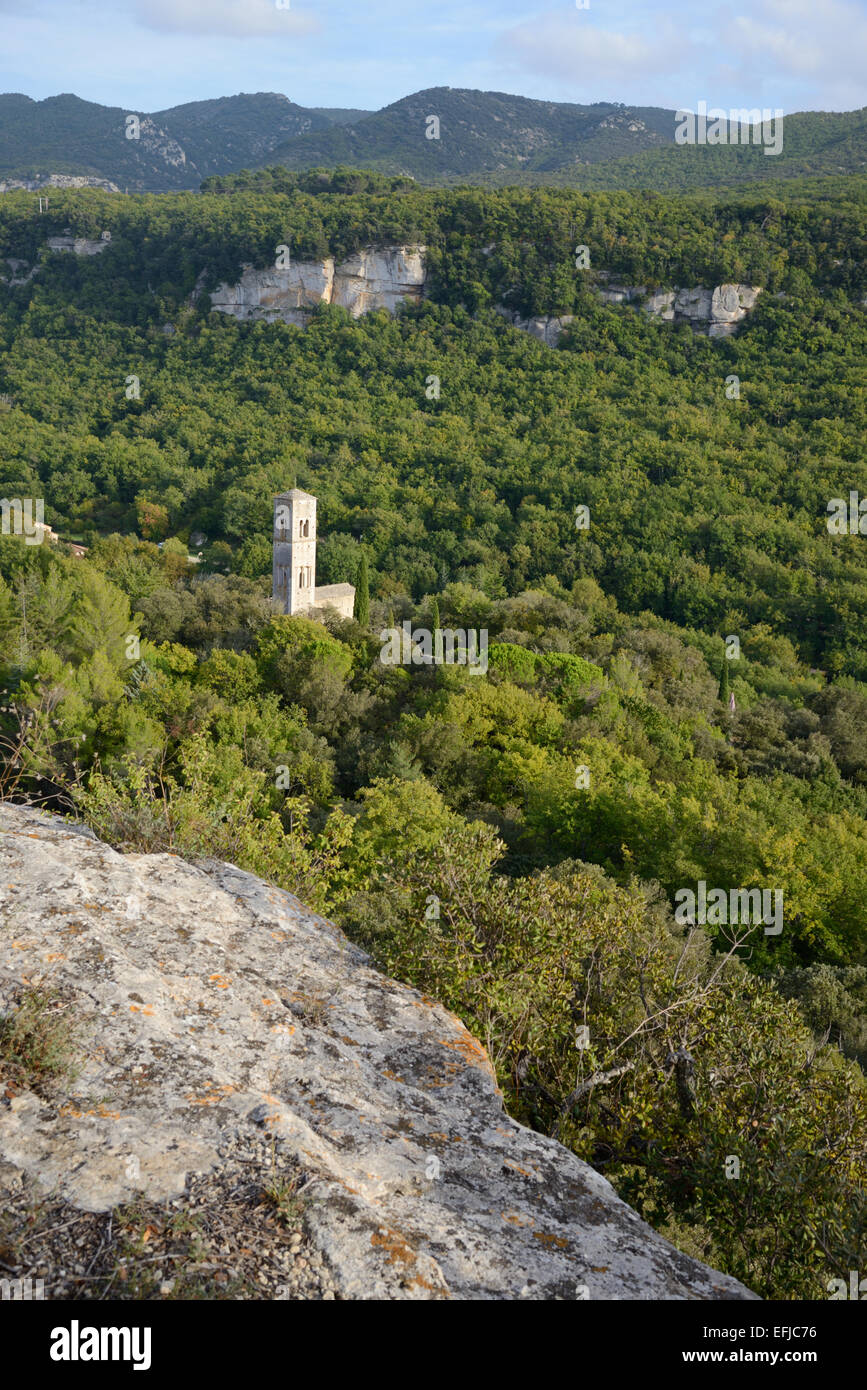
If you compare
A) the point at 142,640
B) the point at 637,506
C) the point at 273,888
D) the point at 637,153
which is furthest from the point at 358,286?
the point at 273,888

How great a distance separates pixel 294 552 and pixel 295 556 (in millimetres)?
174

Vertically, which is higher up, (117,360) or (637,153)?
(637,153)

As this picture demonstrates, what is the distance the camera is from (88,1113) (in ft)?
13.0

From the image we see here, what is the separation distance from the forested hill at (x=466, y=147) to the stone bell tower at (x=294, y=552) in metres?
63.0

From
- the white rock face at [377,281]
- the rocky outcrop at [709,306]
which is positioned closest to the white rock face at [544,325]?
the rocky outcrop at [709,306]

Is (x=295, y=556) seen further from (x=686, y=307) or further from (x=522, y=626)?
(x=686, y=307)

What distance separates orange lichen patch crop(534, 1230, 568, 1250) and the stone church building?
3009 centimetres

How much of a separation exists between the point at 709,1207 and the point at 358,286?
68392 mm

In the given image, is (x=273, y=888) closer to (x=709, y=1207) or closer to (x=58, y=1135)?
(x=58, y=1135)

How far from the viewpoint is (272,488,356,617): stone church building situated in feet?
110

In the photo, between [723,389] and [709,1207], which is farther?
[723,389]

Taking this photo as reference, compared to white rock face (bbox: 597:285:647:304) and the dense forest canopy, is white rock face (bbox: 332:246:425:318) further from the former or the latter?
white rock face (bbox: 597:285:647:304)
